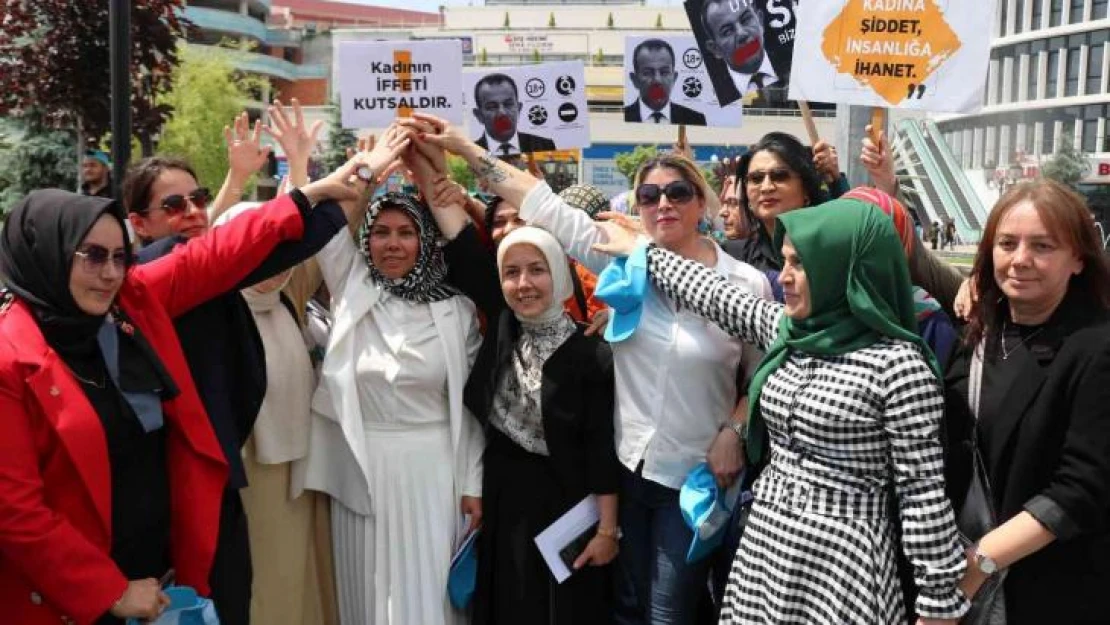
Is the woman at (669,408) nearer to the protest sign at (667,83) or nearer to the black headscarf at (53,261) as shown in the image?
the black headscarf at (53,261)

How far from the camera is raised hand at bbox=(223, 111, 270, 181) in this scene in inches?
166

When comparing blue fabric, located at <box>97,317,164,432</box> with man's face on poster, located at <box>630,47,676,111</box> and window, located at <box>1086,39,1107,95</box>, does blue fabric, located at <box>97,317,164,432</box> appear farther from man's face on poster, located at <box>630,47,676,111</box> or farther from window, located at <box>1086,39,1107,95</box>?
window, located at <box>1086,39,1107,95</box>

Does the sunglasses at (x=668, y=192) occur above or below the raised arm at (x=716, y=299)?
above

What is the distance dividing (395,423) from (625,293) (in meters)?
1.04

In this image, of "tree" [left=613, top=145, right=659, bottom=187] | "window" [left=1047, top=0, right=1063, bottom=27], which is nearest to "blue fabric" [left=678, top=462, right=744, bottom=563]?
"tree" [left=613, top=145, right=659, bottom=187]

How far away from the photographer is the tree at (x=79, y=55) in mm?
7605

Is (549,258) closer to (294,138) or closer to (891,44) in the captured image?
(294,138)

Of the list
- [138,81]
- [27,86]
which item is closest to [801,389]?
[138,81]

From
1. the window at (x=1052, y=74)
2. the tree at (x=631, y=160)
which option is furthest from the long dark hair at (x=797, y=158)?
the window at (x=1052, y=74)

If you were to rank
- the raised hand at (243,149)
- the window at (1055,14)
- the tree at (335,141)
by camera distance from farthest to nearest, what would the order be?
the window at (1055,14)
the tree at (335,141)
the raised hand at (243,149)

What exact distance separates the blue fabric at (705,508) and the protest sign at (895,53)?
6.39 ft

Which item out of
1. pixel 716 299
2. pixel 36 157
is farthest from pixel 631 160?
pixel 716 299

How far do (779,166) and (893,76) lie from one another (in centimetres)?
92

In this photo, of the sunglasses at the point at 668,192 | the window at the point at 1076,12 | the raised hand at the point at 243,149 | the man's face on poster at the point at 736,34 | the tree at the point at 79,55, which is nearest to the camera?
the sunglasses at the point at 668,192
